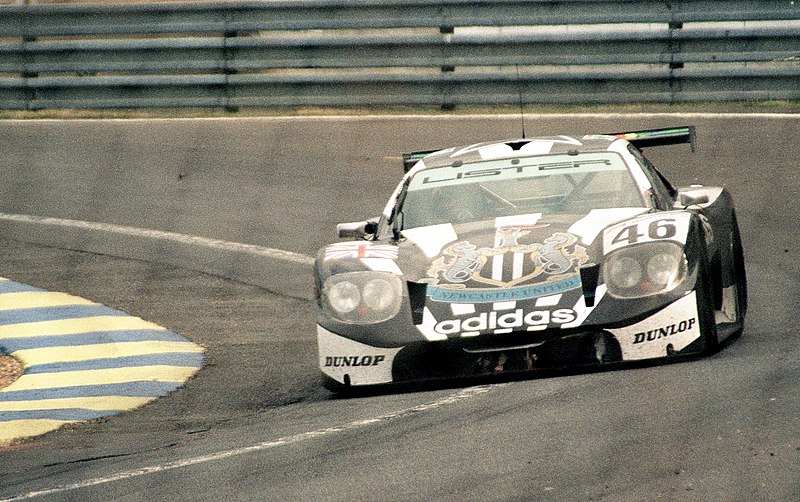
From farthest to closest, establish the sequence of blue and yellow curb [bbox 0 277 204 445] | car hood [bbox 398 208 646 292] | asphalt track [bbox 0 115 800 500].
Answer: blue and yellow curb [bbox 0 277 204 445], car hood [bbox 398 208 646 292], asphalt track [bbox 0 115 800 500]

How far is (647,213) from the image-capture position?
21.7 ft

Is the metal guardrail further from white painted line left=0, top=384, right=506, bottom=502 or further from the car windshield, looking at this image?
white painted line left=0, top=384, right=506, bottom=502

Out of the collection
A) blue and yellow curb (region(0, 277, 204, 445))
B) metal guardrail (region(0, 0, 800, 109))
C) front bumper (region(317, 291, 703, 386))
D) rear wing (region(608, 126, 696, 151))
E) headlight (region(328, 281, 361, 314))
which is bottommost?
blue and yellow curb (region(0, 277, 204, 445))

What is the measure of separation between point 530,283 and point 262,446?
142 centimetres

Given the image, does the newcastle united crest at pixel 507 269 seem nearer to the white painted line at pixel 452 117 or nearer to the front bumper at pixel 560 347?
the front bumper at pixel 560 347

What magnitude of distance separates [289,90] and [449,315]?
901 centimetres

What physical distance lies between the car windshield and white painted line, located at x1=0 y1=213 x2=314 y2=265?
2.75 meters

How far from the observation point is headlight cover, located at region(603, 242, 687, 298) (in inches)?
231

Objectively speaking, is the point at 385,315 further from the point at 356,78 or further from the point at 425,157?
the point at 356,78

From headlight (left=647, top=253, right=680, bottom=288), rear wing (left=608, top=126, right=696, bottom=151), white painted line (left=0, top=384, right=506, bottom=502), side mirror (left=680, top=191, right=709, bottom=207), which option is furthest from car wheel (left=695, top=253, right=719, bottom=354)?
rear wing (left=608, top=126, right=696, bottom=151)

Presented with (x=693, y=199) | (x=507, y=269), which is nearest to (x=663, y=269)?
(x=507, y=269)

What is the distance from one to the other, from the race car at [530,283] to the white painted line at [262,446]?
A: 0.47 feet

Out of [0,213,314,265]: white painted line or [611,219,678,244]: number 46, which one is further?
[0,213,314,265]: white painted line

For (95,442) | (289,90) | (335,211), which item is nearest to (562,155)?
(95,442)
